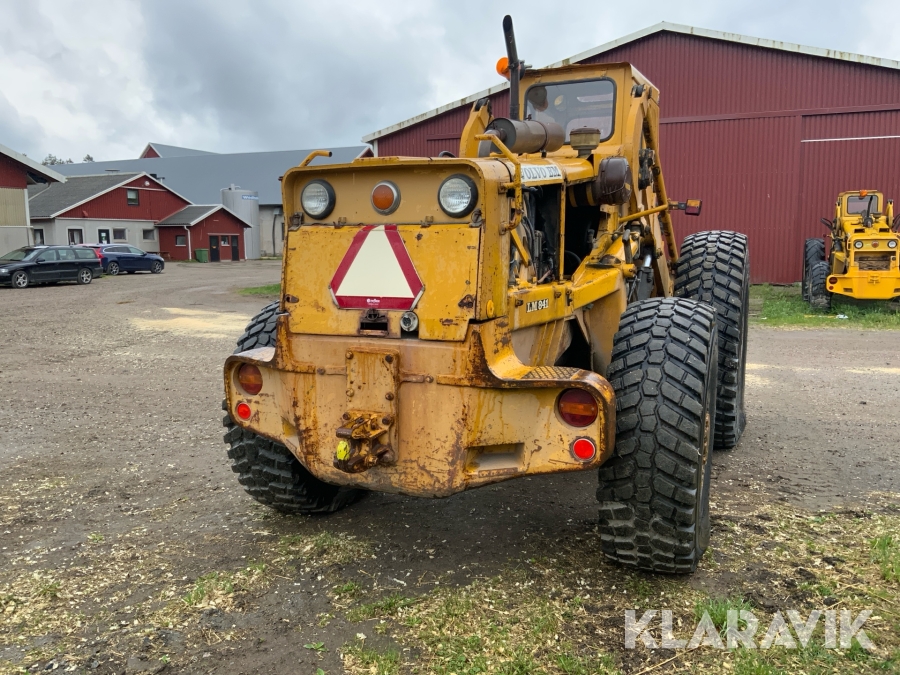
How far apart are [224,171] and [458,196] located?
2249 inches

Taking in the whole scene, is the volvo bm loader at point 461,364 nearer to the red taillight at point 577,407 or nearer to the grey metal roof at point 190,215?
the red taillight at point 577,407

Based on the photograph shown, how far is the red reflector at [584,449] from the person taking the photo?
3.36 metres

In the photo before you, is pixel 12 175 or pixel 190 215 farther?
pixel 190 215

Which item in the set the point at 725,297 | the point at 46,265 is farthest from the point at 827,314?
the point at 46,265

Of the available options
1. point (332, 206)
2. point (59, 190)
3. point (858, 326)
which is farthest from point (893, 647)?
point (59, 190)

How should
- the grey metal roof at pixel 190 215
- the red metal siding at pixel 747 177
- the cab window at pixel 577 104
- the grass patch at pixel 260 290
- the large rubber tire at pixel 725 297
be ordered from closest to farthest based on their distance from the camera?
1. the cab window at pixel 577 104
2. the large rubber tire at pixel 725 297
3. the red metal siding at pixel 747 177
4. the grass patch at pixel 260 290
5. the grey metal roof at pixel 190 215

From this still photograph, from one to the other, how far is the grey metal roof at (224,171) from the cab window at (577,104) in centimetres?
4729

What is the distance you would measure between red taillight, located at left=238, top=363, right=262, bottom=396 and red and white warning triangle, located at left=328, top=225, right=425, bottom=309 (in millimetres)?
656

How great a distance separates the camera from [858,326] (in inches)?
520

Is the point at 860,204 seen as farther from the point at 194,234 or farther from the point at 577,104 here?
the point at 194,234

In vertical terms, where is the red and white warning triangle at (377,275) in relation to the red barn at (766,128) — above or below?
below

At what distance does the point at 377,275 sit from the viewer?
143 inches

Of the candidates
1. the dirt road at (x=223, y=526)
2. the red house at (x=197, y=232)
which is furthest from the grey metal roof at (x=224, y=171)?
the dirt road at (x=223, y=526)

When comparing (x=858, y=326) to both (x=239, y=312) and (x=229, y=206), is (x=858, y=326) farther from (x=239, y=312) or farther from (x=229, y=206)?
(x=229, y=206)
